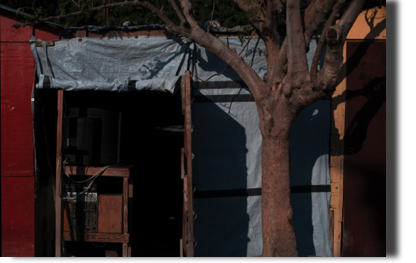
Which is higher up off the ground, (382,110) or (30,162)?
(382,110)

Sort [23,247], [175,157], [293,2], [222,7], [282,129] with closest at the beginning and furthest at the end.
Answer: [293,2] < [282,129] < [23,247] < [222,7] < [175,157]

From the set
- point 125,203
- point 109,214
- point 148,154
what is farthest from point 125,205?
point 148,154

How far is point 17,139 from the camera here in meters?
4.95

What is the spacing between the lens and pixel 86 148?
14.5 ft

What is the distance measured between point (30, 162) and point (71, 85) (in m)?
1.59

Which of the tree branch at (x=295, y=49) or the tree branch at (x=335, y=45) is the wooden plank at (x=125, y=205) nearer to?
the tree branch at (x=295, y=49)

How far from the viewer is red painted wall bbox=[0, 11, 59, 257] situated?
4.94 metres

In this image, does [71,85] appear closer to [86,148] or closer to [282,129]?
[86,148]

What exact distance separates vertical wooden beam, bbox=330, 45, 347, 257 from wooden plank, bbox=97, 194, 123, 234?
10.8 ft

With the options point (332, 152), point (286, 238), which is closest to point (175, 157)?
point (332, 152)

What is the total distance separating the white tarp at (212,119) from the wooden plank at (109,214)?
114cm

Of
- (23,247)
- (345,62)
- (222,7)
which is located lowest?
(23,247)

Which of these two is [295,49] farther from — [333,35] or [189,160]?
[189,160]

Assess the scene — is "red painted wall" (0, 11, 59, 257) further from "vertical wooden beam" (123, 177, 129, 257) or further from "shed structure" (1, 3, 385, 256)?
"vertical wooden beam" (123, 177, 129, 257)
